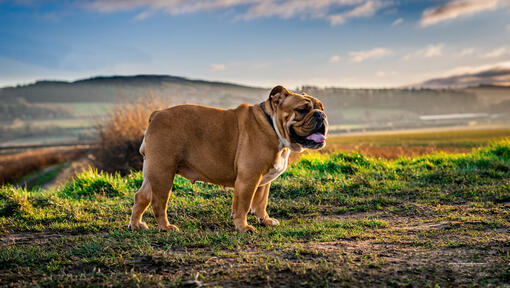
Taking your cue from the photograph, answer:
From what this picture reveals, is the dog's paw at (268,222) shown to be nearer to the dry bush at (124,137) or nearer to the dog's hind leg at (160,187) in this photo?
the dog's hind leg at (160,187)

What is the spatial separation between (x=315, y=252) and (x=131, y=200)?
188 inches

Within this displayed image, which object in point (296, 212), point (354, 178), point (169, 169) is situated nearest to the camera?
point (169, 169)

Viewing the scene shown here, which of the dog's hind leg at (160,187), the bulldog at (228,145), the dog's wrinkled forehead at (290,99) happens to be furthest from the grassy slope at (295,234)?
the dog's wrinkled forehead at (290,99)

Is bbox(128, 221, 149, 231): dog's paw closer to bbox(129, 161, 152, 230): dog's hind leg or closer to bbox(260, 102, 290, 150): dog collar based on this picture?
bbox(129, 161, 152, 230): dog's hind leg

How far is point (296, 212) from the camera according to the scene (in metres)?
6.96

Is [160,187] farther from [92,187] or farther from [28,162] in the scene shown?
[28,162]

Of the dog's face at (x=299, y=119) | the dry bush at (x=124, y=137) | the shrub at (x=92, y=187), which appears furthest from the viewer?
the dry bush at (x=124, y=137)

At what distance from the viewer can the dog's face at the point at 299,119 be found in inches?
197

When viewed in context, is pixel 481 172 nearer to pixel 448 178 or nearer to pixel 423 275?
pixel 448 178

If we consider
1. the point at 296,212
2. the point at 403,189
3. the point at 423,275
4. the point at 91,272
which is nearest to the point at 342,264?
the point at 423,275

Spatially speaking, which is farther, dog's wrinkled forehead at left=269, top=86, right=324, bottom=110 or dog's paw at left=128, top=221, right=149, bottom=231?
dog's paw at left=128, top=221, right=149, bottom=231

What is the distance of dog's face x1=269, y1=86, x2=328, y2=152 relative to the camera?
197 inches

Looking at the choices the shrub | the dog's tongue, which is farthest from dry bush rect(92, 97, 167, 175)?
the dog's tongue

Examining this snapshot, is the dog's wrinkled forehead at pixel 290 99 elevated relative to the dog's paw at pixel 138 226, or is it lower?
elevated
